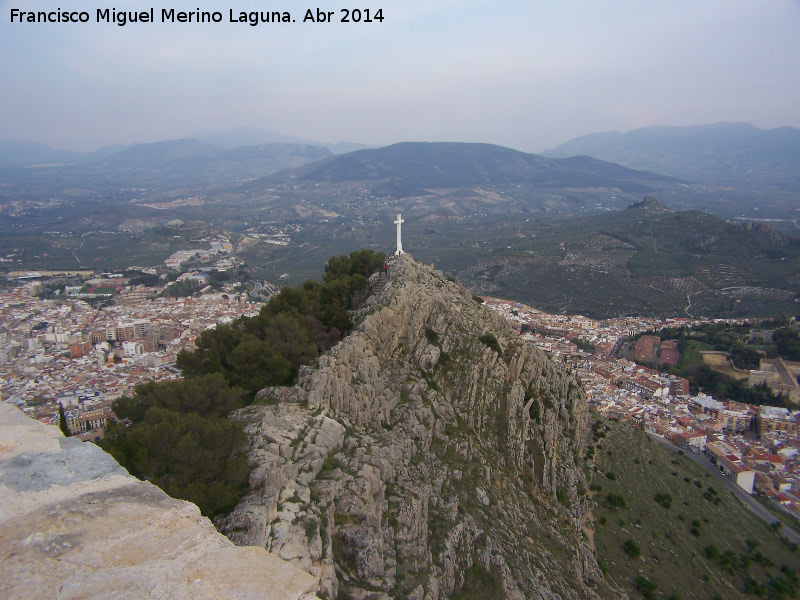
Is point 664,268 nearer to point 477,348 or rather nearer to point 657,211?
point 657,211

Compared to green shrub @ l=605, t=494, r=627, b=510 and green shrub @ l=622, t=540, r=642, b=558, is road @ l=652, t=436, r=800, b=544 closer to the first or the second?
green shrub @ l=605, t=494, r=627, b=510

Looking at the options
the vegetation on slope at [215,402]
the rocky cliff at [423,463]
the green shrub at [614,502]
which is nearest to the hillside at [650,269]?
the green shrub at [614,502]

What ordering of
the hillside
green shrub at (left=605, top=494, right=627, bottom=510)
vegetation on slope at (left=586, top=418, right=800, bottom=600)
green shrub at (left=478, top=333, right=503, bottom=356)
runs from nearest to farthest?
vegetation on slope at (left=586, top=418, right=800, bottom=600) → green shrub at (left=478, top=333, right=503, bottom=356) → green shrub at (left=605, top=494, right=627, bottom=510) → the hillside

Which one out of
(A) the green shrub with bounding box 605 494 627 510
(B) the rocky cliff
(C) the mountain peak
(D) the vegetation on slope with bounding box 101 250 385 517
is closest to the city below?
(D) the vegetation on slope with bounding box 101 250 385 517

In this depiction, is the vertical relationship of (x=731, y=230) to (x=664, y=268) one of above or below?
above

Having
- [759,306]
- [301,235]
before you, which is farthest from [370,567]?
[301,235]

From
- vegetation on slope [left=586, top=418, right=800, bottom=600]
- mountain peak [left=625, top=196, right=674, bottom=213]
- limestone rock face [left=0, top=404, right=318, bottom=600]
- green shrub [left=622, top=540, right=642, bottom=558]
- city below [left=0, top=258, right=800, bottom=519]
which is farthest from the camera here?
mountain peak [left=625, top=196, right=674, bottom=213]

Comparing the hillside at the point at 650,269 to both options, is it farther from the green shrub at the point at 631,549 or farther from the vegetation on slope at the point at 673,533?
the green shrub at the point at 631,549
